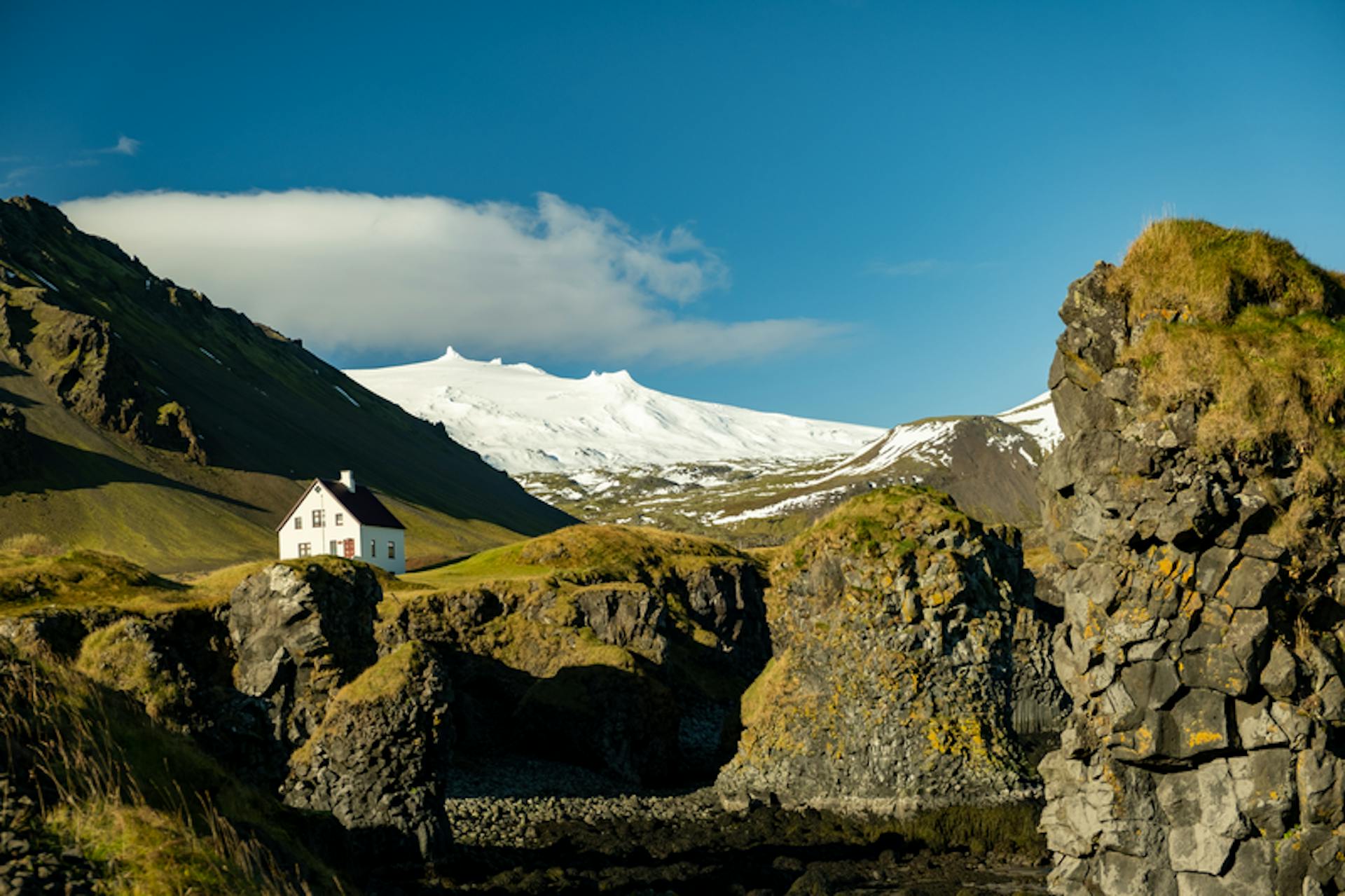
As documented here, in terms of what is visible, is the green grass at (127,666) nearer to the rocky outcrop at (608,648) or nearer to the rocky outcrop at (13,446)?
the rocky outcrop at (608,648)

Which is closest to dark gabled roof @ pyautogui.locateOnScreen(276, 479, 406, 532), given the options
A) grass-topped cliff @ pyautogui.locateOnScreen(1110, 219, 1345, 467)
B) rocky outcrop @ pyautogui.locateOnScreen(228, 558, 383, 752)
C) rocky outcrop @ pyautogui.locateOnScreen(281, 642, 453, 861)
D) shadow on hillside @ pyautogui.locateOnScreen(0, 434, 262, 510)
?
shadow on hillside @ pyautogui.locateOnScreen(0, 434, 262, 510)

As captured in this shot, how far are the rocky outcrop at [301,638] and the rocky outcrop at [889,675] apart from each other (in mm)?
15507

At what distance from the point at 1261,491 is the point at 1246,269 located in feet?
14.0

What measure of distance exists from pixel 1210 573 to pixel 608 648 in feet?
135

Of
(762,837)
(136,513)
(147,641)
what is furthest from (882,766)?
(136,513)

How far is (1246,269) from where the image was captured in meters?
18.5

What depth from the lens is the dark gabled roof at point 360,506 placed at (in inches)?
4370

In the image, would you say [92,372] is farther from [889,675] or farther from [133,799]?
[133,799]

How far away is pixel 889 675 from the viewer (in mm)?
38219

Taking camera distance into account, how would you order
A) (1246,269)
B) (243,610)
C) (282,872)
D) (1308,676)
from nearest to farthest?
(282,872) → (1308,676) → (1246,269) → (243,610)

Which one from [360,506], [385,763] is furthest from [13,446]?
[385,763]

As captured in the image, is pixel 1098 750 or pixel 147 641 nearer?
pixel 1098 750

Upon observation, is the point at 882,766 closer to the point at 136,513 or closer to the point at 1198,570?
the point at 1198,570

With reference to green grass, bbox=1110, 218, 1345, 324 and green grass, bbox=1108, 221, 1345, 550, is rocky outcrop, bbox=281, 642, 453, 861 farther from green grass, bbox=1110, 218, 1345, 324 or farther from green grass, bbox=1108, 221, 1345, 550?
green grass, bbox=1110, 218, 1345, 324
